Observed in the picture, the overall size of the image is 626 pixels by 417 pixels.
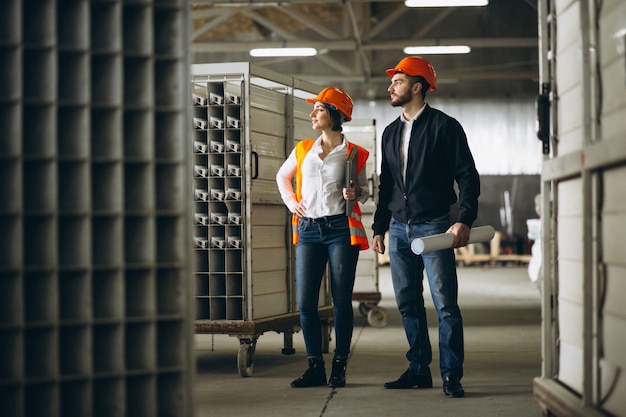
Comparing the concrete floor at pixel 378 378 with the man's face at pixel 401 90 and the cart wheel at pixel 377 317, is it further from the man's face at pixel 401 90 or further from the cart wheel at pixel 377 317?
the man's face at pixel 401 90

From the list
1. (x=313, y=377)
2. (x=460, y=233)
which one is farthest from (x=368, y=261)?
(x=460, y=233)

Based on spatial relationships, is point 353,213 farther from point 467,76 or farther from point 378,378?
point 467,76

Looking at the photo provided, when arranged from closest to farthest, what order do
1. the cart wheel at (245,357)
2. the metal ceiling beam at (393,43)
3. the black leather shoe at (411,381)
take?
the black leather shoe at (411,381) → the cart wheel at (245,357) → the metal ceiling beam at (393,43)

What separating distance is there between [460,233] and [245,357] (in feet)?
6.21

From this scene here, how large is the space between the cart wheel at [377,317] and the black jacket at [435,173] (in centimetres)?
393

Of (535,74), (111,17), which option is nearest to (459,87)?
(535,74)

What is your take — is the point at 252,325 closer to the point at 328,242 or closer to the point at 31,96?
the point at 328,242

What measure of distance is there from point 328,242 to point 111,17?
9.52 feet

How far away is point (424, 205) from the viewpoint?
5.12 m

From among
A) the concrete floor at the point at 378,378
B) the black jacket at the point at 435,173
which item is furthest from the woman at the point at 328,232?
the black jacket at the point at 435,173

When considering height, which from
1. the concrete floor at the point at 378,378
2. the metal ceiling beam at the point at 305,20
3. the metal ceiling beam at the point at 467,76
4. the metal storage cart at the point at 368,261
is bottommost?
the concrete floor at the point at 378,378

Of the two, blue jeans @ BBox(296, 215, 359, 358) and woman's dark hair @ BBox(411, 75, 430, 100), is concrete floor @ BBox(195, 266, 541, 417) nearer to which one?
blue jeans @ BBox(296, 215, 359, 358)

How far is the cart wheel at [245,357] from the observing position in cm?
599

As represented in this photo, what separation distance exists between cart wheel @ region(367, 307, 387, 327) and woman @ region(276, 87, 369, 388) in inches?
140
